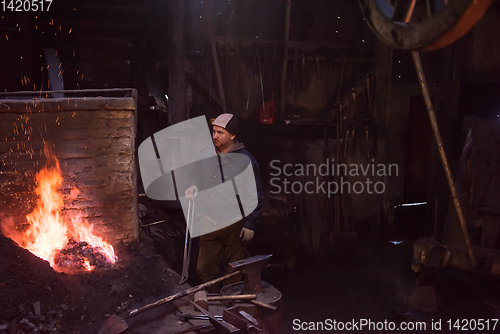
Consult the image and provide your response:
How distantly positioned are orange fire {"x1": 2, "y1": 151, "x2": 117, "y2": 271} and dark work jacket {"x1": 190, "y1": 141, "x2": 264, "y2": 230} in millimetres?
1306

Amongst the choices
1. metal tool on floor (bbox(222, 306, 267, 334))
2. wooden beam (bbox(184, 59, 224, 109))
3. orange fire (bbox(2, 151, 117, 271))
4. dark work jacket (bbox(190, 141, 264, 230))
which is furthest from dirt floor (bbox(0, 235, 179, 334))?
wooden beam (bbox(184, 59, 224, 109))

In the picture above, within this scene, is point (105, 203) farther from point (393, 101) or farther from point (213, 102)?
point (393, 101)

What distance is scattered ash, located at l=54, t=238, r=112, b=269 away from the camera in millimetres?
3730

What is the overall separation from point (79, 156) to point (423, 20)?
140 inches

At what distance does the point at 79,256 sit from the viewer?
12.6 feet

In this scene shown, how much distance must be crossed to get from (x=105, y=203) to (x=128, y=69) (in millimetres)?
5131

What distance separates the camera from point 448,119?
8.02 meters

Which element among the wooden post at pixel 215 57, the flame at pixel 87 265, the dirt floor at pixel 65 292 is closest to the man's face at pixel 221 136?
the dirt floor at pixel 65 292

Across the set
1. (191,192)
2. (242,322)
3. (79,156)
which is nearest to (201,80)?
(191,192)

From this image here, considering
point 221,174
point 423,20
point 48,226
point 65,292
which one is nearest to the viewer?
point 423,20

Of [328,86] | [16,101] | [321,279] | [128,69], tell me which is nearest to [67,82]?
[128,69]

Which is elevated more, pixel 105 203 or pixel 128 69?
pixel 128 69

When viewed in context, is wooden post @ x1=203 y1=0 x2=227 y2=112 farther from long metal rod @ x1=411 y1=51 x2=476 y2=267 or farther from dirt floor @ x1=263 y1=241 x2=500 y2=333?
long metal rod @ x1=411 y1=51 x2=476 y2=267

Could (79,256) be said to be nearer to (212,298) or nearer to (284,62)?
(212,298)
